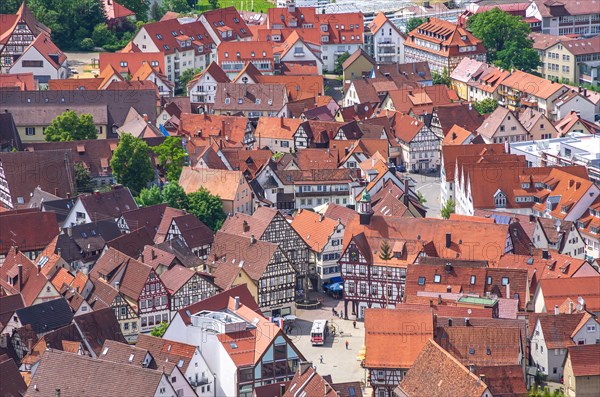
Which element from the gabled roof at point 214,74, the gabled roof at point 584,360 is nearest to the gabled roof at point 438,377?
the gabled roof at point 584,360

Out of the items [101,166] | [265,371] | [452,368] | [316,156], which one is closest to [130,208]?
[101,166]

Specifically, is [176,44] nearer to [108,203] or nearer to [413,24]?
[413,24]

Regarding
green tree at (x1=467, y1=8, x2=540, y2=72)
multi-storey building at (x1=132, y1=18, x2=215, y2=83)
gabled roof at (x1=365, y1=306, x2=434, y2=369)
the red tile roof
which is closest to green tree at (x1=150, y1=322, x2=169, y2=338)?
gabled roof at (x1=365, y1=306, x2=434, y2=369)

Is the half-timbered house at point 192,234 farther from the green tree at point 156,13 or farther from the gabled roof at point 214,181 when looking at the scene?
the green tree at point 156,13

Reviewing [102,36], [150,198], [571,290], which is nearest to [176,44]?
[102,36]

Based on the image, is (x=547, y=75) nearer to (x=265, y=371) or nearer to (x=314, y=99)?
(x=314, y=99)

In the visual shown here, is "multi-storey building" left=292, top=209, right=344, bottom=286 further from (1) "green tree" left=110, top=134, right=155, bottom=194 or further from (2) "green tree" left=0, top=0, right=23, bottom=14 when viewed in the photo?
(2) "green tree" left=0, top=0, right=23, bottom=14
